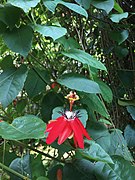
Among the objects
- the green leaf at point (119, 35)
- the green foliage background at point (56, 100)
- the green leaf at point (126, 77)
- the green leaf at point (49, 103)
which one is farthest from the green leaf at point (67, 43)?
the green leaf at point (126, 77)

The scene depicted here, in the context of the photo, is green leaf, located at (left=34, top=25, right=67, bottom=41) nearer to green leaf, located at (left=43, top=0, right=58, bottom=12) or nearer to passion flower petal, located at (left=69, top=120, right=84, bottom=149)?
green leaf, located at (left=43, top=0, right=58, bottom=12)

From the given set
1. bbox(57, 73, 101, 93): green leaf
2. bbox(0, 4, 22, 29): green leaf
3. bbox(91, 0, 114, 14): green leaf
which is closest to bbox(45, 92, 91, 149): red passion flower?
bbox(57, 73, 101, 93): green leaf

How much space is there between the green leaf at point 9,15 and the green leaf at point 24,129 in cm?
19

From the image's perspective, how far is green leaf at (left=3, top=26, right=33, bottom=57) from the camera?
1.93 ft

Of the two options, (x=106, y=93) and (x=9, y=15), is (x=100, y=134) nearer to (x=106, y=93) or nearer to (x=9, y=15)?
(x=106, y=93)

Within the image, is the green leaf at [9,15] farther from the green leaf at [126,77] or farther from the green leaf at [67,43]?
the green leaf at [126,77]

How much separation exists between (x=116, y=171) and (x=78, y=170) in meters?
0.06

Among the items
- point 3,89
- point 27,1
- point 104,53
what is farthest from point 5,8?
point 104,53

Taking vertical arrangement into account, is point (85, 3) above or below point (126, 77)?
above

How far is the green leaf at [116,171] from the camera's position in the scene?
1.62 ft

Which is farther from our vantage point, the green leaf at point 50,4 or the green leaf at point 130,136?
the green leaf at point 130,136

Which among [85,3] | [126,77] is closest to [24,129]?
[85,3]

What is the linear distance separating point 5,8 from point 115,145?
1.08 ft

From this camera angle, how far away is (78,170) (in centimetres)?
51
